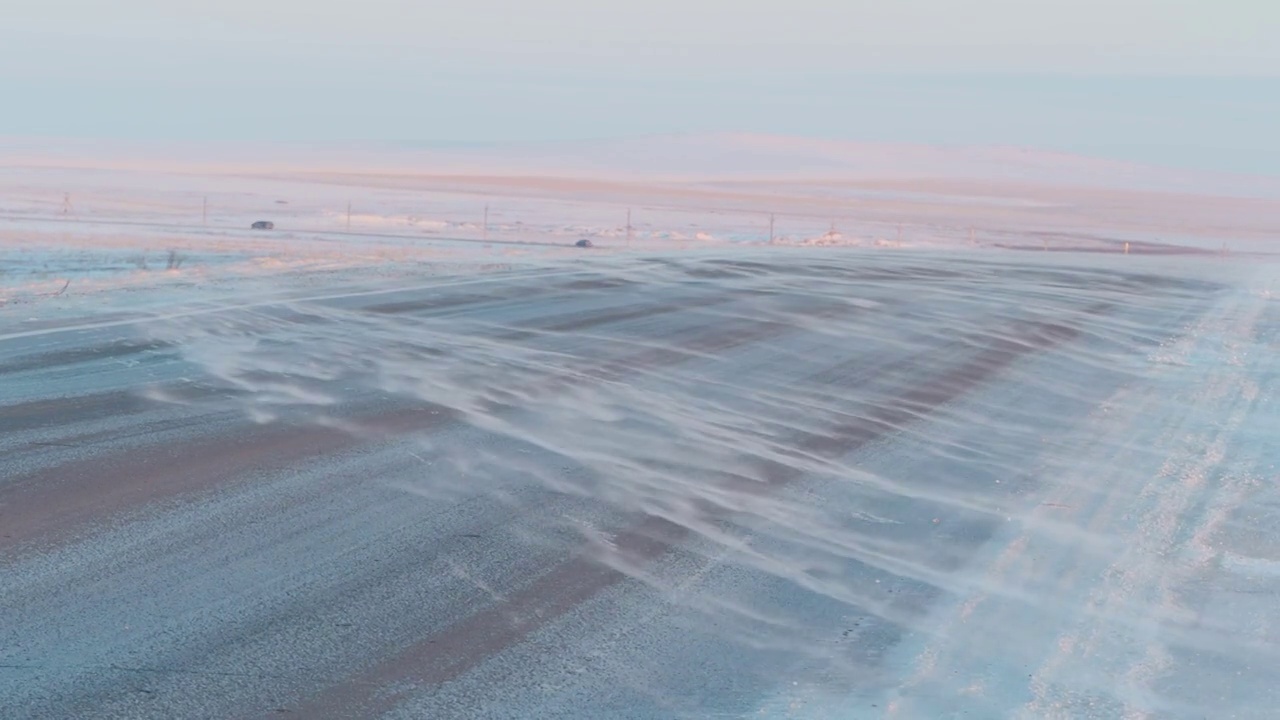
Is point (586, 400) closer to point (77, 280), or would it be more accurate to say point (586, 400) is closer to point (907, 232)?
point (77, 280)

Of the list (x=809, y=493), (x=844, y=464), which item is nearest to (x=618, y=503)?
(x=809, y=493)

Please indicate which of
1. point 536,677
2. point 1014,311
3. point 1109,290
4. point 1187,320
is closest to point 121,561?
point 536,677

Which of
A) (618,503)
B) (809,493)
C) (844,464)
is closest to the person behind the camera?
(618,503)

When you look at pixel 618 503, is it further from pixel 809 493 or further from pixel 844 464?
pixel 844 464

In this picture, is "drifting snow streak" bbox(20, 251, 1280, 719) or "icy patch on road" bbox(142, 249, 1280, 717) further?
"icy patch on road" bbox(142, 249, 1280, 717)

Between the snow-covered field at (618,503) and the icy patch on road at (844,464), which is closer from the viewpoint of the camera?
the snow-covered field at (618,503)
